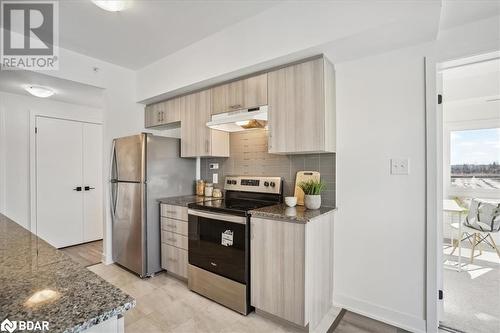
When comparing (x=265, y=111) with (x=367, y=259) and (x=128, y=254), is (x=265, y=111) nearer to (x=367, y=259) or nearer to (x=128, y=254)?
(x=367, y=259)

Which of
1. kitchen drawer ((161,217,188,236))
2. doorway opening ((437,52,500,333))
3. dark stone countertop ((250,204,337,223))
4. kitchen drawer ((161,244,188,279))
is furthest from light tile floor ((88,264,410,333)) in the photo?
dark stone countertop ((250,204,337,223))

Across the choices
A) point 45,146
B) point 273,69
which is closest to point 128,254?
point 45,146

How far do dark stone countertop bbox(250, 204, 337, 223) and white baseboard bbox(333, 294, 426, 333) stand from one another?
→ 2.70 feet

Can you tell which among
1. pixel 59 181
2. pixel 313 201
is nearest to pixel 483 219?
pixel 313 201

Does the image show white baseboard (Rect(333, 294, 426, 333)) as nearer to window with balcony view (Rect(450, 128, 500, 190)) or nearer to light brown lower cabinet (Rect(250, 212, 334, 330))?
light brown lower cabinet (Rect(250, 212, 334, 330))

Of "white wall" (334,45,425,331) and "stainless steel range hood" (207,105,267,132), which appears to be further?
"stainless steel range hood" (207,105,267,132)

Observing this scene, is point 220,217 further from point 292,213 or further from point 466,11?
point 466,11

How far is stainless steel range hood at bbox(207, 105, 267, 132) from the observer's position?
225cm

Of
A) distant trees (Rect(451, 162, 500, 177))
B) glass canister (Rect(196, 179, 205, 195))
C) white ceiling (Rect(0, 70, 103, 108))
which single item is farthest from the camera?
distant trees (Rect(451, 162, 500, 177))

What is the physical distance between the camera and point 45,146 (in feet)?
12.0

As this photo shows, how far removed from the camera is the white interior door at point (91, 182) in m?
4.07

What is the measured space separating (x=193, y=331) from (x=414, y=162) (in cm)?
214
